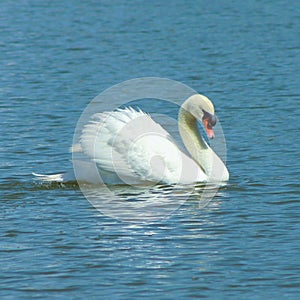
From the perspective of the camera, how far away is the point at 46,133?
47.9 ft

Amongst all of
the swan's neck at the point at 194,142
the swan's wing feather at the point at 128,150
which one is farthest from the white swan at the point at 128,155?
the swan's neck at the point at 194,142

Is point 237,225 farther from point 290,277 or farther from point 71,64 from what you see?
point 71,64

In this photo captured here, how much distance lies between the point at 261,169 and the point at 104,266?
391cm

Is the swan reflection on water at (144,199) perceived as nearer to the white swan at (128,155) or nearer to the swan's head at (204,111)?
the white swan at (128,155)

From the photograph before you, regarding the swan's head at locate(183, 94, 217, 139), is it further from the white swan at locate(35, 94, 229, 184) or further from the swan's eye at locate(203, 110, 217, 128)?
the white swan at locate(35, 94, 229, 184)

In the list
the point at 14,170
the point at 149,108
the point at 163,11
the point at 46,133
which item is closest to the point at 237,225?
the point at 14,170

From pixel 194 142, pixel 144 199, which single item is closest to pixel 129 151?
pixel 144 199

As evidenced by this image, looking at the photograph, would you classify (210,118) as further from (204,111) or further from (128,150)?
(128,150)

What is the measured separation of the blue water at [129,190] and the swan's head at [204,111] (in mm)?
685

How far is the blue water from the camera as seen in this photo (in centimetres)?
877

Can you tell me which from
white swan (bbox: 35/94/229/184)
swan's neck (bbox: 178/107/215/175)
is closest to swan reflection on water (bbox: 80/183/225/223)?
white swan (bbox: 35/94/229/184)

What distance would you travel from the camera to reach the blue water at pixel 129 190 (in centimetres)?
877

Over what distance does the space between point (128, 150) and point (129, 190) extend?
0.46 metres

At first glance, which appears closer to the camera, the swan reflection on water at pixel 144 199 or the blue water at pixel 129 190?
the blue water at pixel 129 190
